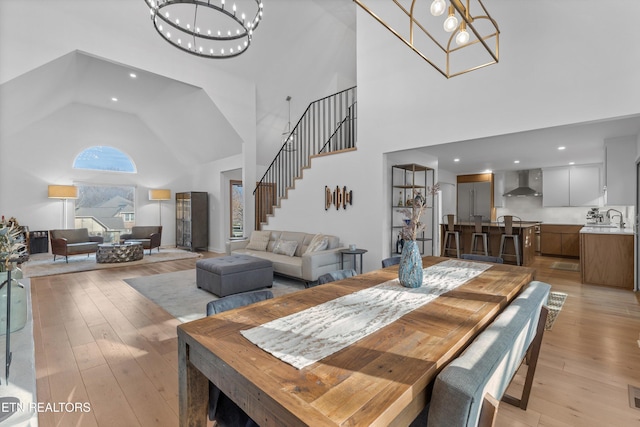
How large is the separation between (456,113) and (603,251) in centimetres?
321

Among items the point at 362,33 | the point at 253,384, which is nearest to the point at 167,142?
the point at 362,33

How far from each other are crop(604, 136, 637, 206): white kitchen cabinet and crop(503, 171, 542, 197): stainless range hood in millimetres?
3280

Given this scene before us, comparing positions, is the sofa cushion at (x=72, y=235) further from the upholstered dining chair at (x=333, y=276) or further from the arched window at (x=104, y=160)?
the upholstered dining chair at (x=333, y=276)

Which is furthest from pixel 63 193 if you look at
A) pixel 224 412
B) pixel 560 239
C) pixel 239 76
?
pixel 560 239

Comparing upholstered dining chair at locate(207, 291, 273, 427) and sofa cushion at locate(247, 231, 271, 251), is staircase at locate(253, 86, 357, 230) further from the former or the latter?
upholstered dining chair at locate(207, 291, 273, 427)

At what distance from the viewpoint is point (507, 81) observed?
3701mm

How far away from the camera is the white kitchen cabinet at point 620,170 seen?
432cm

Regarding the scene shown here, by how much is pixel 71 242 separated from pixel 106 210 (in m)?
1.95

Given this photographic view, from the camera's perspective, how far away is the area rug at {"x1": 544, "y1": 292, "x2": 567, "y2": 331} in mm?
3155

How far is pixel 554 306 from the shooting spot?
364 centimetres

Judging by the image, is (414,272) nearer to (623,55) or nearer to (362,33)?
(623,55)

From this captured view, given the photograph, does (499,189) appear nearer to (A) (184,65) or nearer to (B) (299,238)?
(B) (299,238)

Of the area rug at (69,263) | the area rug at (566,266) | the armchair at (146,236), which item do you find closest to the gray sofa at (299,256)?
the area rug at (69,263)

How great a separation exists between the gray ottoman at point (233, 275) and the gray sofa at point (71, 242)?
4203 mm
